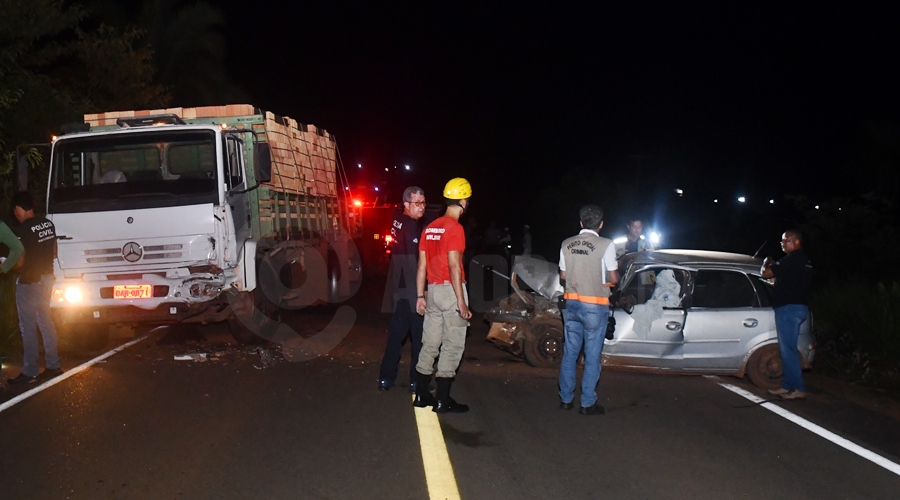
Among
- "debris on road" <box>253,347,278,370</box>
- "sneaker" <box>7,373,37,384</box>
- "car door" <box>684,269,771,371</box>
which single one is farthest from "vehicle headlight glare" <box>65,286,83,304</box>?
"car door" <box>684,269,771,371</box>

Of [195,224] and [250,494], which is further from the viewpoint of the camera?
[195,224]

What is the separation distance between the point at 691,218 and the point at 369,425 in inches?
973

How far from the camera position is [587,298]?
6.71m

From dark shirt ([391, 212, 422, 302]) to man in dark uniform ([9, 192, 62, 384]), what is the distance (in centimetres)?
365

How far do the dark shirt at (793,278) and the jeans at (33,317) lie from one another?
7.39 m

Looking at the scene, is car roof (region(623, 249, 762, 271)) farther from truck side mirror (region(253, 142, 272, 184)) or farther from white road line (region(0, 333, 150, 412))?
white road line (region(0, 333, 150, 412))

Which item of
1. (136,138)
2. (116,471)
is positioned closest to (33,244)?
(136,138)

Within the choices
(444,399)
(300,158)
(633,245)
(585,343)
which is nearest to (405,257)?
(444,399)

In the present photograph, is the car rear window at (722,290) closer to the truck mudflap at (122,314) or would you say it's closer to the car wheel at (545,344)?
the car wheel at (545,344)

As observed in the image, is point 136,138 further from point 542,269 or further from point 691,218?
point 691,218

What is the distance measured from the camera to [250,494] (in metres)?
4.84

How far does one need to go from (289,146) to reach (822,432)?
8.52 metres

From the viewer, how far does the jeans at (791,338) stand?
741 cm

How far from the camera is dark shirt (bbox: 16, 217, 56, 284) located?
7809 mm
